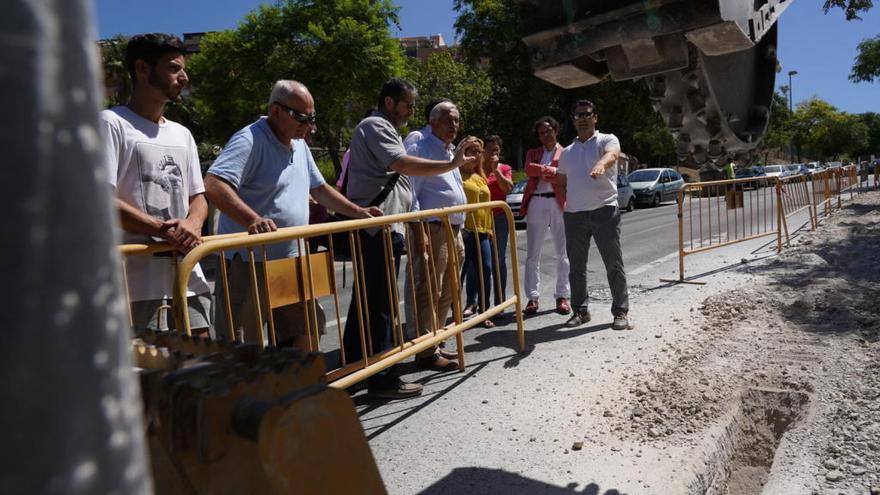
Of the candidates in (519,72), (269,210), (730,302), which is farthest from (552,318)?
(519,72)

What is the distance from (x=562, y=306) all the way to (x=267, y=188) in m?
3.39

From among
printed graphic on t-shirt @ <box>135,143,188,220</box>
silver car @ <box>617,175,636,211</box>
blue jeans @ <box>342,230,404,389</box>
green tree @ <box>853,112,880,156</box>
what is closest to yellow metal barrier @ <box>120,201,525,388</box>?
blue jeans @ <box>342,230,404,389</box>

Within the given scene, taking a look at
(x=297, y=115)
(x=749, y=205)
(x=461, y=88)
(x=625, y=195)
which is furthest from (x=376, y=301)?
(x=461, y=88)

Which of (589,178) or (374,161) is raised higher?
(374,161)

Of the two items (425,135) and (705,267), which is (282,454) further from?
(705,267)

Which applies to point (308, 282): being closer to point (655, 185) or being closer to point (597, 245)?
point (597, 245)

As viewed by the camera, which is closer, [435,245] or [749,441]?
[749,441]

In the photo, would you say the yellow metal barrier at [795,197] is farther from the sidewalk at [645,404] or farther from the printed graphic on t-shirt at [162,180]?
the printed graphic on t-shirt at [162,180]

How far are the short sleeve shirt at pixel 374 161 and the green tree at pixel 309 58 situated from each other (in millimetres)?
16251

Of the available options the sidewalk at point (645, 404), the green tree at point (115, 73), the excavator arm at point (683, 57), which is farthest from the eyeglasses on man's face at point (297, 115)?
the green tree at point (115, 73)

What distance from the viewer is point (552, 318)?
5.86m

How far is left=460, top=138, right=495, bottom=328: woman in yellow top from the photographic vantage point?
210 inches

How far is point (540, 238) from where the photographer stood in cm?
629

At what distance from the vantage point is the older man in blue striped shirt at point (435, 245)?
4188mm
